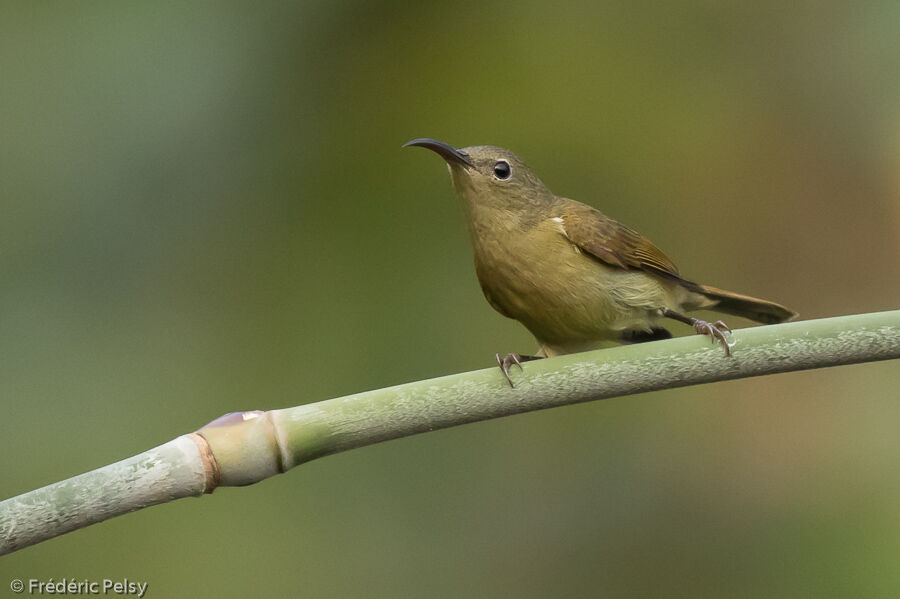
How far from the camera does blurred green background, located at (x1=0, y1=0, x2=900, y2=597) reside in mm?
3279

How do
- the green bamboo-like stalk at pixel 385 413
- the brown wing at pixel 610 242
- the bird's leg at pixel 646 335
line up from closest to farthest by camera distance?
the green bamboo-like stalk at pixel 385 413
the brown wing at pixel 610 242
the bird's leg at pixel 646 335


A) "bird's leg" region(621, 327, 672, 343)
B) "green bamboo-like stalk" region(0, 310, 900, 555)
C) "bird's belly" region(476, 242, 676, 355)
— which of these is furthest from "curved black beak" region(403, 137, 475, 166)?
"green bamboo-like stalk" region(0, 310, 900, 555)

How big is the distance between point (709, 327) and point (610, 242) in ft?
2.32

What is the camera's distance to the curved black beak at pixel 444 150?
8.86ft

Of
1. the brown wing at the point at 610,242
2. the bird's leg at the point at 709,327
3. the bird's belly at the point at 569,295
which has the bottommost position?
the bird's leg at the point at 709,327

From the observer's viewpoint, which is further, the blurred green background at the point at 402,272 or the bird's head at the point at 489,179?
the blurred green background at the point at 402,272

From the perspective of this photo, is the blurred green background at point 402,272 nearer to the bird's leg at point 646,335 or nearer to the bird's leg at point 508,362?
the bird's leg at point 646,335

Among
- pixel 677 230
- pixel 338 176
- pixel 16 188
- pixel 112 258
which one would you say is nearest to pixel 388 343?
pixel 338 176

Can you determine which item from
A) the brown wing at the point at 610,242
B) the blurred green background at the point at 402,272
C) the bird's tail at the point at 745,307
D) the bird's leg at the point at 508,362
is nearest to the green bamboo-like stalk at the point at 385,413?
the bird's leg at the point at 508,362

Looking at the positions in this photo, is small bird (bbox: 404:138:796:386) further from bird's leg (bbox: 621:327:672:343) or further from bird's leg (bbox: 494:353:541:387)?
bird's leg (bbox: 494:353:541:387)

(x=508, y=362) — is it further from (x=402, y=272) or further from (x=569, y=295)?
(x=402, y=272)

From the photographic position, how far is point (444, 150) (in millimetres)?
2824

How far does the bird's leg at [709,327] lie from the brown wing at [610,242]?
0.13 metres

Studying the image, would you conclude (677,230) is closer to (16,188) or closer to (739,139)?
(739,139)
